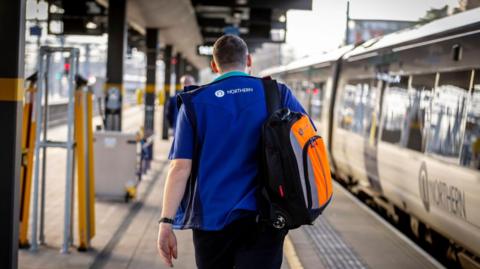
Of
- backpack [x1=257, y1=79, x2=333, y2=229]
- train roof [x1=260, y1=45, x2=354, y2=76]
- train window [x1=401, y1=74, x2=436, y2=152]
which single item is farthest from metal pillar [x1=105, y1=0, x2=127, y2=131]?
backpack [x1=257, y1=79, x2=333, y2=229]

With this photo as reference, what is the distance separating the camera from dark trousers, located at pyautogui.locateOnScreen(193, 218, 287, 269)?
2.83m

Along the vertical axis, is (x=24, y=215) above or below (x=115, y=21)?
below

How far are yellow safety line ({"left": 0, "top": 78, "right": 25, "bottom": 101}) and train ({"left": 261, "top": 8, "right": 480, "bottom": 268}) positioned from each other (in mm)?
3899

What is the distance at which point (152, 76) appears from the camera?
63.0 feet

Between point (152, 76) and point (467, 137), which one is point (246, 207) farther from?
point (152, 76)

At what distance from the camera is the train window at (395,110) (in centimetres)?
859

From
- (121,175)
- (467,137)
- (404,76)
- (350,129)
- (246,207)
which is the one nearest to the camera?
(246,207)

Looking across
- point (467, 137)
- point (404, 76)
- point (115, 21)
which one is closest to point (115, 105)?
point (115, 21)

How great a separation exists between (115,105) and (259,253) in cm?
1023

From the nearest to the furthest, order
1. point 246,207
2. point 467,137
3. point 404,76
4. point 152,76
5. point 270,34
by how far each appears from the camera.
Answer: point 246,207 < point 467,137 < point 404,76 < point 270,34 < point 152,76

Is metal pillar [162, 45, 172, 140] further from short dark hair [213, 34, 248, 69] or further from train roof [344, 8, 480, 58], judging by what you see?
short dark hair [213, 34, 248, 69]

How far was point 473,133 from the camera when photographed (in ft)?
20.1

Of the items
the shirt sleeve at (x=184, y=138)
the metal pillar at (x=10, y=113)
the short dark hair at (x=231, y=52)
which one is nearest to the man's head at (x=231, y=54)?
the short dark hair at (x=231, y=52)

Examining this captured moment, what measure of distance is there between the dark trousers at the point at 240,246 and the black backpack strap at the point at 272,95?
1.61ft
